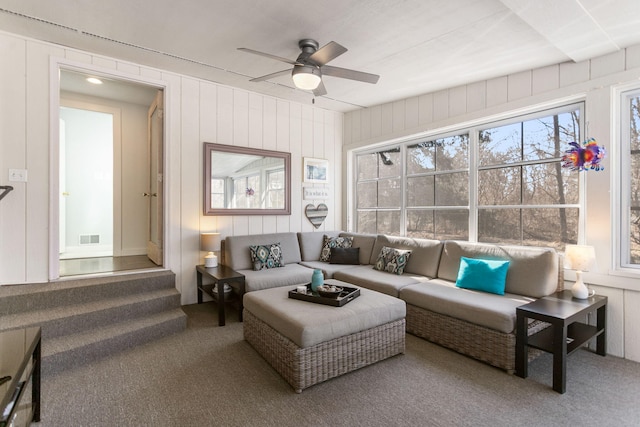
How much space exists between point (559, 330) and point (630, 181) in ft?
5.39

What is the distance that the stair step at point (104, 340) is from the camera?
2.38 m

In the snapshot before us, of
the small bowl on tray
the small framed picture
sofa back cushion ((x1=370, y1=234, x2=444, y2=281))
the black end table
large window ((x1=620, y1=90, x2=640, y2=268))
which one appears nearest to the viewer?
the black end table

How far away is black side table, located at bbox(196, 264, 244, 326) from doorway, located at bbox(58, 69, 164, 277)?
955mm

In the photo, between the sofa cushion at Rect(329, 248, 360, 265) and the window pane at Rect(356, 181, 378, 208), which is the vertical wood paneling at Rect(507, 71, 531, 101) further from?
the sofa cushion at Rect(329, 248, 360, 265)

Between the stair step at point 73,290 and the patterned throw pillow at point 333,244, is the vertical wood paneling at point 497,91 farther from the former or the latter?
the stair step at point 73,290

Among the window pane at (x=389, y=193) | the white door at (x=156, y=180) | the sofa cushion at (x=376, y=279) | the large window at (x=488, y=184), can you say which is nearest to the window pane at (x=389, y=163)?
the large window at (x=488, y=184)

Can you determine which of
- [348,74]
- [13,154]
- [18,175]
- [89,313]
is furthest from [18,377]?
[348,74]

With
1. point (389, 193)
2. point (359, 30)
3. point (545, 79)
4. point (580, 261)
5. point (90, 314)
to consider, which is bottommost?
point (90, 314)

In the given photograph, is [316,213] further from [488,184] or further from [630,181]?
[630,181]

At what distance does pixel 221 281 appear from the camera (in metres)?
3.29

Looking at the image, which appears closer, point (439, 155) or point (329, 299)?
point (329, 299)

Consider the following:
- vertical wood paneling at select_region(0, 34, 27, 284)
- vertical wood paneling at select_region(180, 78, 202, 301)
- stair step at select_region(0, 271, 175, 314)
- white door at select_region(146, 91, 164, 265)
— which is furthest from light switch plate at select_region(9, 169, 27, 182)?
vertical wood paneling at select_region(180, 78, 202, 301)

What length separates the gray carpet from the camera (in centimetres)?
185

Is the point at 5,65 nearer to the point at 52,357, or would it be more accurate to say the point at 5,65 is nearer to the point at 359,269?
the point at 52,357
